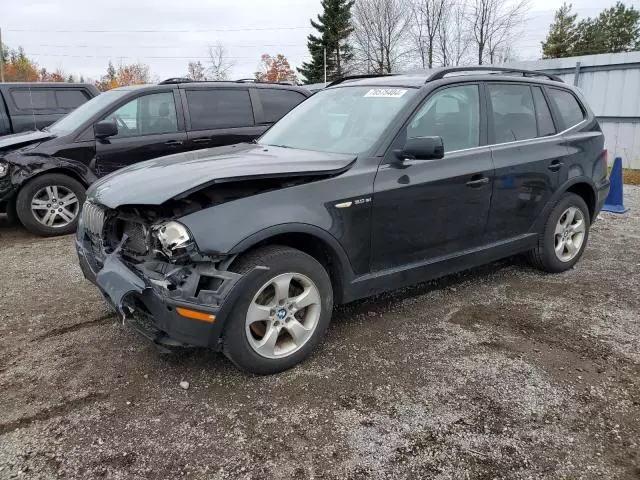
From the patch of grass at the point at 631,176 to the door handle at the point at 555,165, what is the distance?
7250mm

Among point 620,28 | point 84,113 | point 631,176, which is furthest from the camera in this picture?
point 620,28

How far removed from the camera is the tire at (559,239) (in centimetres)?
466

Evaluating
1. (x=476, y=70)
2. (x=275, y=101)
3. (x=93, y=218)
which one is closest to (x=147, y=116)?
(x=275, y=101)

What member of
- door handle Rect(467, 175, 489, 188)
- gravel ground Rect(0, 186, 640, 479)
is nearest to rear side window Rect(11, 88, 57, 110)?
gravel ground Rect(0, 186, 640, 479)

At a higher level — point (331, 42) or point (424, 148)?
point (331, 42)

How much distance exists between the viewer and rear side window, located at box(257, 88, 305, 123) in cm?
763

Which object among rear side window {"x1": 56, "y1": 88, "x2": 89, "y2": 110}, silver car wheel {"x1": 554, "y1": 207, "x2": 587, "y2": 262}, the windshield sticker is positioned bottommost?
silver car wheel {"x1": 554, "y1": 207, "x2": 587, "y2": 262}

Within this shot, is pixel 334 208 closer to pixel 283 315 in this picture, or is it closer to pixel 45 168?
pixel 283 315

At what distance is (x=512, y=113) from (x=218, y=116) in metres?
4.25

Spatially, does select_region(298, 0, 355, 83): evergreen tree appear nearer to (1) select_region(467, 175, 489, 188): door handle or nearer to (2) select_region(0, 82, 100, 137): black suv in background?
(2) select_region(0, 82, 100, 137): black suv in background

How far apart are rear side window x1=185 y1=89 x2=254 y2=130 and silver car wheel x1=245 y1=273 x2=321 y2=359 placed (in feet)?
15.0

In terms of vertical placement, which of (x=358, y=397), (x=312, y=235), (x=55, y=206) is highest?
(x=312, y=235)

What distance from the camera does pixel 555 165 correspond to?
4.52 m

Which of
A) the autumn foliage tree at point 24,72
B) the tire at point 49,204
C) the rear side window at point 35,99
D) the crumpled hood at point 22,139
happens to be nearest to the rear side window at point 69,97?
the rear side window at point 35,99
